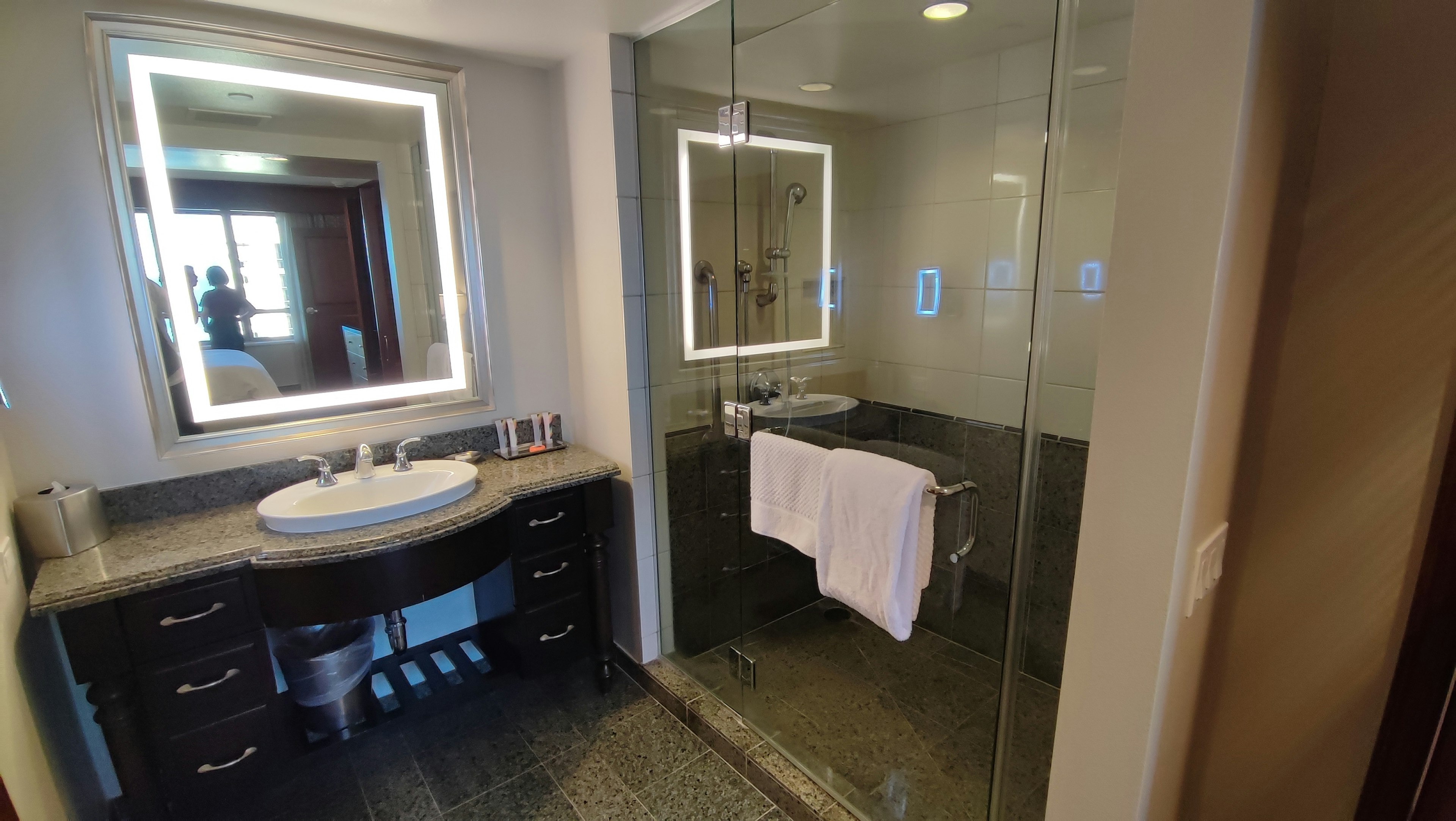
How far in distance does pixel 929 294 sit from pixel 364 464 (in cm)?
180

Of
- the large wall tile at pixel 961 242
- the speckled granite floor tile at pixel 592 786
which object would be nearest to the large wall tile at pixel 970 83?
the large wall tile at pixel 961 242

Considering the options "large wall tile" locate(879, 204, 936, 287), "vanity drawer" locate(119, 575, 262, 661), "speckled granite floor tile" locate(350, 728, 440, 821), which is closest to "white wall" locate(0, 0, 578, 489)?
"vanity drawer" locate(119, 575, 262, 661)

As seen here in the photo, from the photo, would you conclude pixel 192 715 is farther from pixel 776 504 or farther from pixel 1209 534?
pixel 1209 534

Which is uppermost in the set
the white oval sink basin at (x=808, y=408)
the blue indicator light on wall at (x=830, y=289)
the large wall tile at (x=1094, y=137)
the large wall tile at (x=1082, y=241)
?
the large wall tile at (x=1094, y=137)

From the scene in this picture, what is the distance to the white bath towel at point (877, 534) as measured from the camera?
5.16 ft

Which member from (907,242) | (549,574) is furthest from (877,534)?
(549,574)

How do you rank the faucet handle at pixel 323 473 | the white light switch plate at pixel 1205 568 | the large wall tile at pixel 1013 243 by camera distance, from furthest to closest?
the faucet handle at pixel 323 473 < the large wall tile at pixel 1013 243 < the white light switch plate at pixel 1205 568

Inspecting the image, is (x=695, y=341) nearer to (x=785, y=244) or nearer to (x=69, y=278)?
(x=785, y=244)

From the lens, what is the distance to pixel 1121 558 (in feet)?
3.30

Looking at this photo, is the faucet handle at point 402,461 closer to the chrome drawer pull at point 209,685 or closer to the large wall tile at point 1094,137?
the chrome drawer pull at point 209,685

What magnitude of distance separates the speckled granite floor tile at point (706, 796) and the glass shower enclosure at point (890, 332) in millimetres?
172

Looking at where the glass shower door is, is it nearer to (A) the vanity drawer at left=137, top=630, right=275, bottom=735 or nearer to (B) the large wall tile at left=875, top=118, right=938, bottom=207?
(B) the large wall tile at left=875, top=118, right=938, bottom=207

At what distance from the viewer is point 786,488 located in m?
1.91

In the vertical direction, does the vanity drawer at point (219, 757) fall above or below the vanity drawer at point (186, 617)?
below
